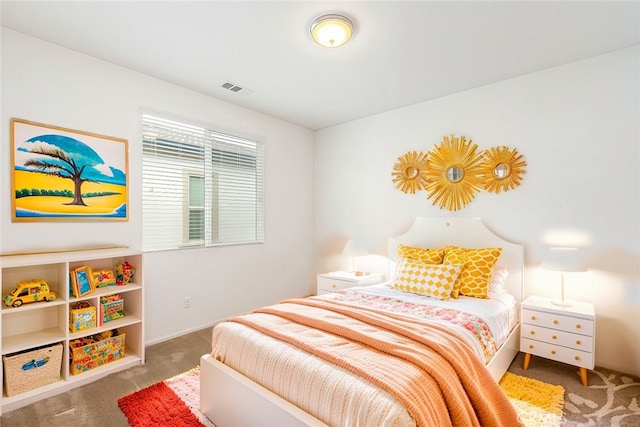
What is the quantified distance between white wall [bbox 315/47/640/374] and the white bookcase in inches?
112

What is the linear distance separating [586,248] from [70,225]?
415 centimetres

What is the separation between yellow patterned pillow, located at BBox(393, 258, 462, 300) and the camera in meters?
2.52

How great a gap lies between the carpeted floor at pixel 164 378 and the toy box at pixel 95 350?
141 mm

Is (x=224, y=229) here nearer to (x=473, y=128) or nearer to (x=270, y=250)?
(x=270, y=250)

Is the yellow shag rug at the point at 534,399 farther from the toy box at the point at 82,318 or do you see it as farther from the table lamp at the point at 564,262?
the toy box at the point at 82,318

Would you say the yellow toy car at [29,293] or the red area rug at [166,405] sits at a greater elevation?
the yellow toy car at [29,293]

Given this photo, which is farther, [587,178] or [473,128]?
[473,128]

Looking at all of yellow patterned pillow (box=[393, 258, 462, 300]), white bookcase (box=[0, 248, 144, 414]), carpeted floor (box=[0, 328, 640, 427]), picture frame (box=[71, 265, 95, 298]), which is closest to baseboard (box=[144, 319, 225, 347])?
carpeted floor (box=[0, 328, 640, 427])

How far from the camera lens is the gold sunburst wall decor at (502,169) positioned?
2.85 metres

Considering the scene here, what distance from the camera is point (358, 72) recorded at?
9.04ft

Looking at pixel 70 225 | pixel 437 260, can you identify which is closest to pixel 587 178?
pixel 437 260

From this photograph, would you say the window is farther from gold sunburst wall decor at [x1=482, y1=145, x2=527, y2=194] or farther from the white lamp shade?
the white lamp shade

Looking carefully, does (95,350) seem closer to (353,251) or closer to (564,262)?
(353,251)

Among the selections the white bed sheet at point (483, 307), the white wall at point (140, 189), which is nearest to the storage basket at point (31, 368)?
the white wall at point (140, 189)
